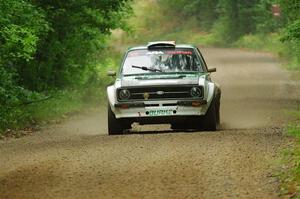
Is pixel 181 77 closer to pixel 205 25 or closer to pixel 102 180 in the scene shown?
pixel 102 180

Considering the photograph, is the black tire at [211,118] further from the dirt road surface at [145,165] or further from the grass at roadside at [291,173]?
the grass at roadside at [291,173]

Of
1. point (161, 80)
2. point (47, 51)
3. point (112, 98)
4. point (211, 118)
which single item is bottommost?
point (211, 118)

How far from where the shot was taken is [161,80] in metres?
13.9

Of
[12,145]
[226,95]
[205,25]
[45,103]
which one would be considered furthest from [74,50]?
[205,25]

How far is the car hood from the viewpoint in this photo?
13.7 meters

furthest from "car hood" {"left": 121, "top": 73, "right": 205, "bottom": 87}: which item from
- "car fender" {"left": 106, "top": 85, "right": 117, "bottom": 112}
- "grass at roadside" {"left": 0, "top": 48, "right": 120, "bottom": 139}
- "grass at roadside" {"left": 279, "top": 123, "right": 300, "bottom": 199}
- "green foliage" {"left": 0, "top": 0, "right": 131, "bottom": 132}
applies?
"grass at roadside" {"left": 0, "top": 48, "right": 120, "bottom": 139}

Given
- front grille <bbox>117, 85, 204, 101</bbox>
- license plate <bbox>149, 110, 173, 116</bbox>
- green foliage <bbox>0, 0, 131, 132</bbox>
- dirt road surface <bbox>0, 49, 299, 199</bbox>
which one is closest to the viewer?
dirt road surface <bbox>0, 49, 299, 199</bbox>

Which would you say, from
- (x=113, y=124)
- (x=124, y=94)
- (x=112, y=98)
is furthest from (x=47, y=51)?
(x=124, y=94)

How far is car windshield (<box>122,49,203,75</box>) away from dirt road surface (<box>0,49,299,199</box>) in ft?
5.77

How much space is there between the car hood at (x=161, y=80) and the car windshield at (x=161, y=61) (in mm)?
530

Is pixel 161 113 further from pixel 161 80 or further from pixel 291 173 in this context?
→ pixel 291 173

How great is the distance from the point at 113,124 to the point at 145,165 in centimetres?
395

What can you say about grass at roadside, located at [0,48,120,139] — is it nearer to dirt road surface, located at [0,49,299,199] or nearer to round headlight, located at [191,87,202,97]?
dirt road surface, located at [0,49,299,199]

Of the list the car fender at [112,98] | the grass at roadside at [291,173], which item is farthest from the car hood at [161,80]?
the grass at roadside at [291,173]
